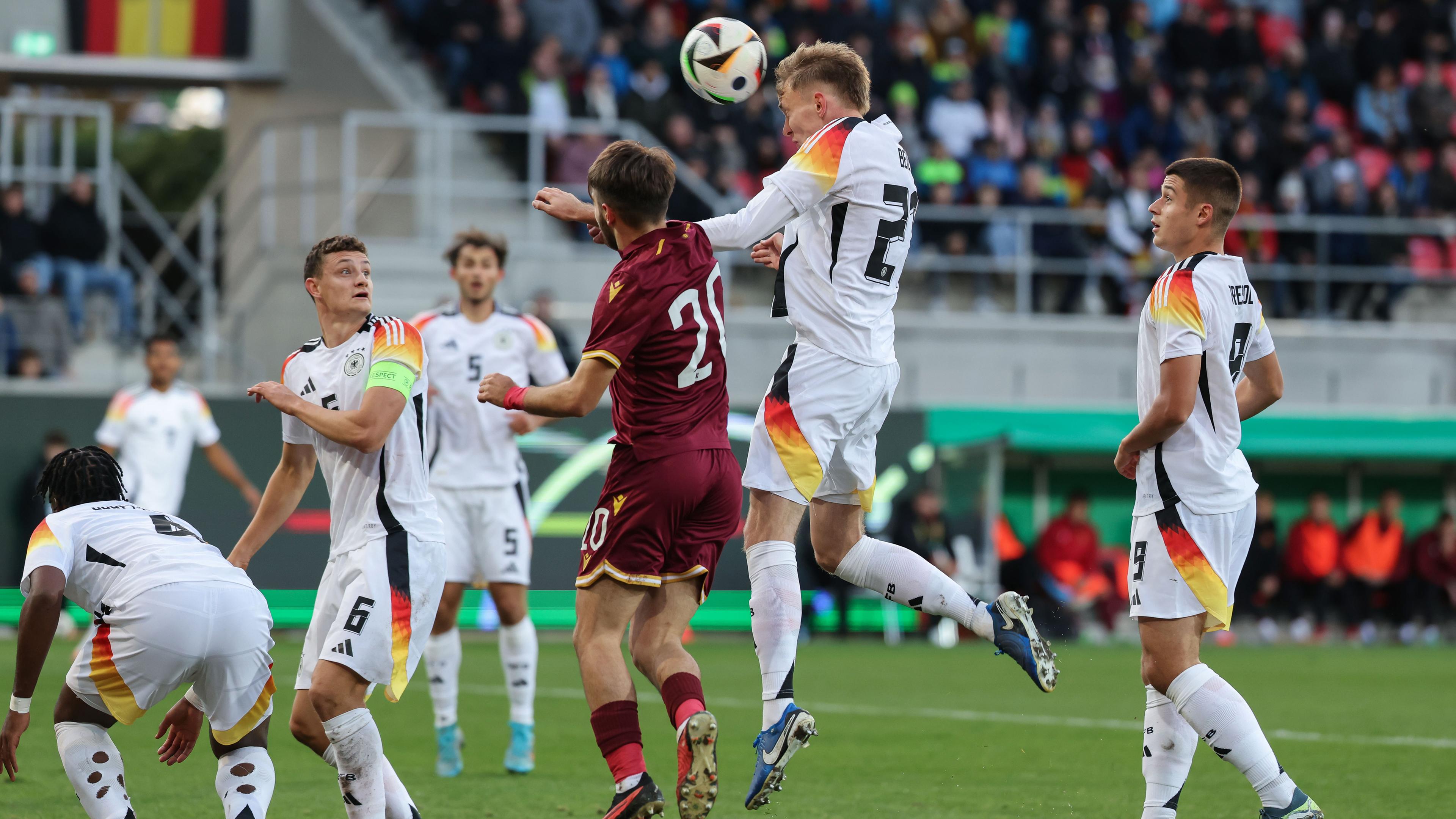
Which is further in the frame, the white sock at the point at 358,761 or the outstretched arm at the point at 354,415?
the white sock at the point at 358,761

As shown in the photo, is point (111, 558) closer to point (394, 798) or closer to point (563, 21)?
point (394, 798)

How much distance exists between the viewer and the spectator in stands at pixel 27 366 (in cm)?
1762

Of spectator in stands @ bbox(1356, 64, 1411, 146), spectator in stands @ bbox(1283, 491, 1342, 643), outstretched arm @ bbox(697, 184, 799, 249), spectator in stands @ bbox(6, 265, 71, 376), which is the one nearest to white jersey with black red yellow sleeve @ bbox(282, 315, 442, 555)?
outstretched arm @ bbox(697, 184, 799, 249)

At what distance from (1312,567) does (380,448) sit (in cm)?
1724

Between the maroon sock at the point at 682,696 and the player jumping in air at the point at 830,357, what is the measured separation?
0.42 metres

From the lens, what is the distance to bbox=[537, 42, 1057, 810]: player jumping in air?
253 inches

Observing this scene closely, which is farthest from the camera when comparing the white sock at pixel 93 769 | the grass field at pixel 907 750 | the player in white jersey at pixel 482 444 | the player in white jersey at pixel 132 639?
the player in white jersey at pixel 482 444

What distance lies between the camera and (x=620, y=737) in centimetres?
589

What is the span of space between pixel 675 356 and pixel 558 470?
12.0 m

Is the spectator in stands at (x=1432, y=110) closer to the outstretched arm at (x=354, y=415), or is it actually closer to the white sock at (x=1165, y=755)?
the white sock at (x=1165, y=755)

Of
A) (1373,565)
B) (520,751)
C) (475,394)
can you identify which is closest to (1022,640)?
(520,751)

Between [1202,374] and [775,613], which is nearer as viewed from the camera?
[1202,374]

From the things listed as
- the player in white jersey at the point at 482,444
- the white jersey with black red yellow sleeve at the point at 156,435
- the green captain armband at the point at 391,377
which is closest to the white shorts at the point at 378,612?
the green captain armband at the point at 391,377

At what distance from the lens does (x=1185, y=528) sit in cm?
608
